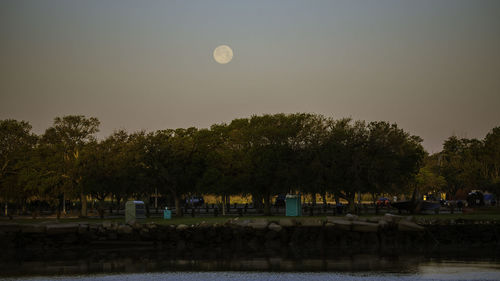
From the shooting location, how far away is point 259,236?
4088cm

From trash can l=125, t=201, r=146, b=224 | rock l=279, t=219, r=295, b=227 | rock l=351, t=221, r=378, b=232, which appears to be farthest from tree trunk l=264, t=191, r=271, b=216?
rock l=351, t=221, r=378, b=232

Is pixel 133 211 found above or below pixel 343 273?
above

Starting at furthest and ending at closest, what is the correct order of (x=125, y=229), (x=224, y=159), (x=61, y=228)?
(x=224, y=159) < (x=125, y=229) < (x=61, y=228)

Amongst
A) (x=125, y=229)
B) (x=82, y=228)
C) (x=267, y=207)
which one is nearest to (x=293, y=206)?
(x=267, y=207)

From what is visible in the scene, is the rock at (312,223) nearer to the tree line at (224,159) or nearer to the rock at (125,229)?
the rock at (125,229)

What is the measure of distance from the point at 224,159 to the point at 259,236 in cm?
2951

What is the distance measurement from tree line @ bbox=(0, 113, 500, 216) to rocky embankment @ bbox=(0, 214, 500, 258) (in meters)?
20.9

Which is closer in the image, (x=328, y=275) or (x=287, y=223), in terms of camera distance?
(x=328, y=275)

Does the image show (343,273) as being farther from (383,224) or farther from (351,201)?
(351,201)

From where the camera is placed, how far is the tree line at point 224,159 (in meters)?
63.8

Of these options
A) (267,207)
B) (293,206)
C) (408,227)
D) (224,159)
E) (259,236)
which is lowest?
(259,236)

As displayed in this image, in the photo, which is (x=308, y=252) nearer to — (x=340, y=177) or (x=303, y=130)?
(x=340, y=177)

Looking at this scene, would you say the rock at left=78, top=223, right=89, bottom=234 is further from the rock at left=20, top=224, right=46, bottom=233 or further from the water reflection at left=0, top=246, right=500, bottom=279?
the water reflection at left=0, top=246, right=500, bottom=279

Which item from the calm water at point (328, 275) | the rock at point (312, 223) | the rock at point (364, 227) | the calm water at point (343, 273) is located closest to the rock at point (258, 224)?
the rock at point (312, 223)
